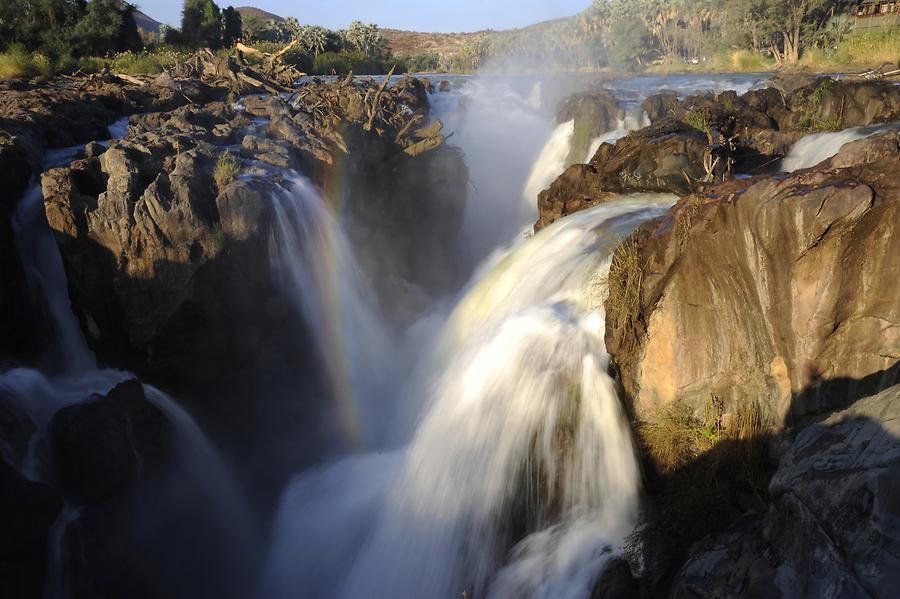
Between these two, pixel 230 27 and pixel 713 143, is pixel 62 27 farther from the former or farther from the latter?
pixel 713 143

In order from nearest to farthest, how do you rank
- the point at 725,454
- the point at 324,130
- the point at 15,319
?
the point at 725,454
the point at 15,319
the point at 324,130

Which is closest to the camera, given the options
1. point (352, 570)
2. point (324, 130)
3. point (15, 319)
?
point (352, 570)

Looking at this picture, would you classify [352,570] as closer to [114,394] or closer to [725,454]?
[114,394]

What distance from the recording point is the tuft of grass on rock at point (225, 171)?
1114 cm

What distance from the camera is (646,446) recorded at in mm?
6590

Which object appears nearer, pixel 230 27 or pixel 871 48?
pixel 871 48

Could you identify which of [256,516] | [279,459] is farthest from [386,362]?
[256,516]

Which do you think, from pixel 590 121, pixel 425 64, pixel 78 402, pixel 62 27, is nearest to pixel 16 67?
pixel 62 27

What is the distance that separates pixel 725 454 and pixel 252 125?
1374 centimetres

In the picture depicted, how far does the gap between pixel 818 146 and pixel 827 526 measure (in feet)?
39.1

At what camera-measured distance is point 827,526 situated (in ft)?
10.3

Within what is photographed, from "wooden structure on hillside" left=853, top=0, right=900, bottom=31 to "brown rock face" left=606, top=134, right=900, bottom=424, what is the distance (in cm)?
3106

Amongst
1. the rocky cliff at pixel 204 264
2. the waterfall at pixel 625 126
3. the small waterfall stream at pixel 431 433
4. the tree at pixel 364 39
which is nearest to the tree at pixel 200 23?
the tree at pixel 364 39

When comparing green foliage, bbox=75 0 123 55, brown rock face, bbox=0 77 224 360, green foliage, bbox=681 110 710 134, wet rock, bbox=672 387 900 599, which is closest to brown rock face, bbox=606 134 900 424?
wet rock, bbox=672 387 900 599
